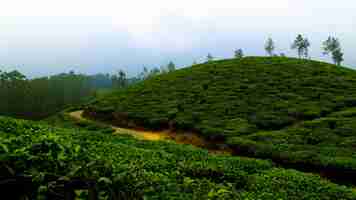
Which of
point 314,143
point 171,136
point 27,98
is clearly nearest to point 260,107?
point 171,136

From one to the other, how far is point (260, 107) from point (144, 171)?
24204mm

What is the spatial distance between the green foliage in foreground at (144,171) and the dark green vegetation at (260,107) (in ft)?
24.2

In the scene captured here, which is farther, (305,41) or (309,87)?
(305,41)

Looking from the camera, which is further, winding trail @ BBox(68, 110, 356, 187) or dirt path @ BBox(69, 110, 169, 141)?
dirt path @ BBox(69, 110, 169, 141)

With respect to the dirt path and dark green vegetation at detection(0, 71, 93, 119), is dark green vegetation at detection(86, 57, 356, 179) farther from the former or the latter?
dark green vegetation at detection(0, 71, 93, 119)

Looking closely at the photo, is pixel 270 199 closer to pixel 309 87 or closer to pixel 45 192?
pixel 45 192

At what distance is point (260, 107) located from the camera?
33469 millimetres

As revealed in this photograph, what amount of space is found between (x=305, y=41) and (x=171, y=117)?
60.0 metres

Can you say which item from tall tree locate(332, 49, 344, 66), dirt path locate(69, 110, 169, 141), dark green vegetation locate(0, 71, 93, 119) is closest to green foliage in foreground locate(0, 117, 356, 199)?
dirt path locate(69, 110, 169, 141)

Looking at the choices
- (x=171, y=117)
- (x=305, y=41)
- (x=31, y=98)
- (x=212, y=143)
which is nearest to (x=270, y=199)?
(x=212, y=143)

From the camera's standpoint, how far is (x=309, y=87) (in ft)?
122

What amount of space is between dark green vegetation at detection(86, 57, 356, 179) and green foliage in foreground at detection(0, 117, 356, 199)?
24.2 ft

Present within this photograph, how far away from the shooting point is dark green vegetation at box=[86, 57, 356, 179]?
79.6ft

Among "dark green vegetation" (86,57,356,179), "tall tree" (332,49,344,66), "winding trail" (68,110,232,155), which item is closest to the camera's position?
"dark green vegetation" (86,57,356,179)
